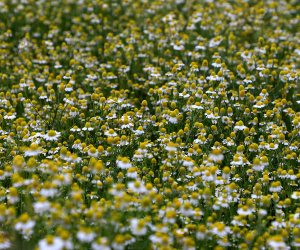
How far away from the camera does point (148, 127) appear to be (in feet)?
18.4

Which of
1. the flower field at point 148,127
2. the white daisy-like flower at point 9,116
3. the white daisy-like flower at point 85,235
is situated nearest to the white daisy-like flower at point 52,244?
the flower field at point 148,127

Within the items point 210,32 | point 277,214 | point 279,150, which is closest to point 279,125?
point 279,150

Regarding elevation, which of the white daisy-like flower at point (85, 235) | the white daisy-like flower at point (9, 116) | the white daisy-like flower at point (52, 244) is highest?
the white daisy-like flower at point (9, 116)

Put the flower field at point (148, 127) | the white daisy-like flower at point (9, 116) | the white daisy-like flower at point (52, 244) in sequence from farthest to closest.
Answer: the white daisy-like flower at point (9, 116)
the flower field at point (148, 127)
the white daisy-like flower at point (52, 244)

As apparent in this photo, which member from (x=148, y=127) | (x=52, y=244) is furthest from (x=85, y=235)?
(x=148, y=127)

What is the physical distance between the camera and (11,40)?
9.00 meters

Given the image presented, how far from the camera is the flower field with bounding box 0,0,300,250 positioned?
3680mm

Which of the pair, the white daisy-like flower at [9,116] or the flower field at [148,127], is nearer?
the flower field at [148,127]

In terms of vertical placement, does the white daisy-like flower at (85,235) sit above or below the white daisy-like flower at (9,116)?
below

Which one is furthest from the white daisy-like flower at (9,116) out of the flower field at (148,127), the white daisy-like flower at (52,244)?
the white daisy-like flower at (52,244)

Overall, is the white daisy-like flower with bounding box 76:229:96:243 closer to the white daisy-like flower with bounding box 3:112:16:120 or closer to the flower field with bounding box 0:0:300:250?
the flower field with bounding box 0:0:300:250

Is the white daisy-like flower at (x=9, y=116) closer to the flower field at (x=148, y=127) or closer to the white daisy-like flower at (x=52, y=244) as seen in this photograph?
the flower field at (x=148, y=127)

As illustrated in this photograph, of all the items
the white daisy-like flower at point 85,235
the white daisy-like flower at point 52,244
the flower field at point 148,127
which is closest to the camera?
the white daisy-like flower at point 52,244

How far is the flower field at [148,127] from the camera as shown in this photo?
12.1 feet
